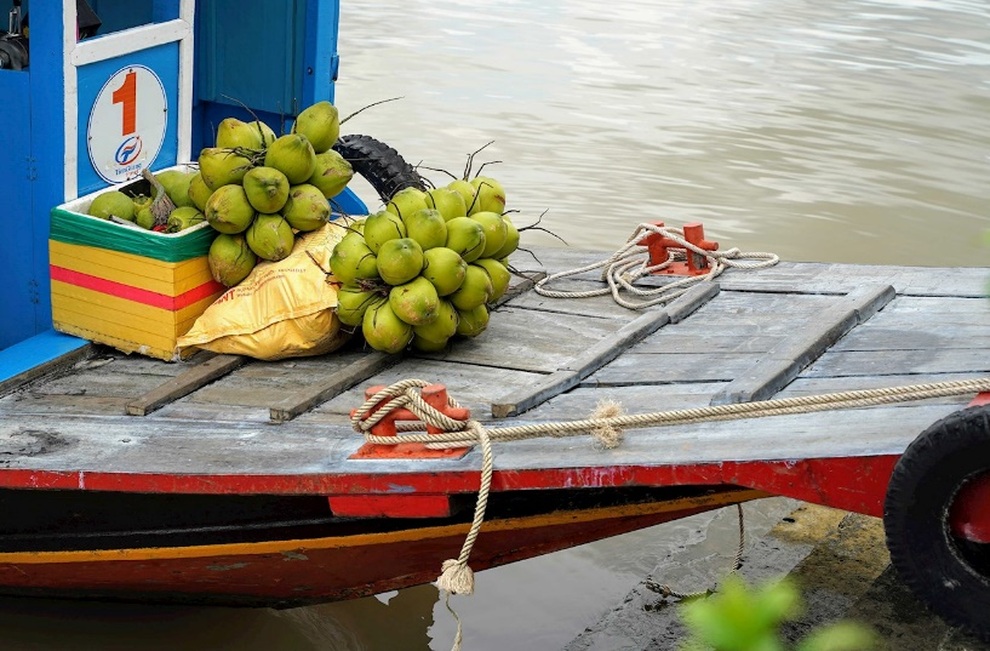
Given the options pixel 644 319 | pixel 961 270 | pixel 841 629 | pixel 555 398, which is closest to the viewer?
pixel 841 629

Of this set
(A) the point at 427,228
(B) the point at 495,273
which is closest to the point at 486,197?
(B) the point at 495,273

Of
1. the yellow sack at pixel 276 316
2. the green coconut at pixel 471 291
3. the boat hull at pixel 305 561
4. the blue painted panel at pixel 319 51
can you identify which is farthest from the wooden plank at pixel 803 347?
the blue painted panel at pixel 319 51

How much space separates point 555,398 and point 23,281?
1.77 metres

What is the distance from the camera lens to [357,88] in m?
11.3

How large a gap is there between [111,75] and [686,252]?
6.81 ft

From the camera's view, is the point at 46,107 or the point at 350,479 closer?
the point at 350,479

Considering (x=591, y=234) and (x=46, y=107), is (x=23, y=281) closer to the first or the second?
(x=46, y=107)

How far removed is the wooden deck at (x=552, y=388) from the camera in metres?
2.59

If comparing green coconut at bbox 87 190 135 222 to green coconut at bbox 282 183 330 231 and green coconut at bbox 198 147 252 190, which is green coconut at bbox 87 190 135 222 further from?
green coconut at bbox 282 183 330 231

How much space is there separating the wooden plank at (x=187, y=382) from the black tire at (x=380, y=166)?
1.09 metres

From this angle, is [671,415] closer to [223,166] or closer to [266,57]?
[223,166]

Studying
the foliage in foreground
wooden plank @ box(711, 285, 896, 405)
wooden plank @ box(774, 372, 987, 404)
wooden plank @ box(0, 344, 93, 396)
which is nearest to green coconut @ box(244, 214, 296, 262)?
wooden plank @ box(0, 344, 93, 396)

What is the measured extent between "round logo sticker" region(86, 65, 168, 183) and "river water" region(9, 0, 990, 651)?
151cm

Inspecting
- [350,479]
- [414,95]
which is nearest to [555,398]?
[350,479]
